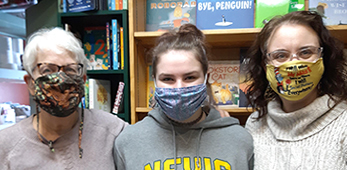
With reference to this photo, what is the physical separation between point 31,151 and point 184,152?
2.37 ft

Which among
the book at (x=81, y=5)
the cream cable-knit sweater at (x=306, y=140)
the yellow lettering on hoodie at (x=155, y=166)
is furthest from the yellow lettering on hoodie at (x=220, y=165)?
the book at (x=81, y=5)

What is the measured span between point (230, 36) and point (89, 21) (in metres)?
1.11

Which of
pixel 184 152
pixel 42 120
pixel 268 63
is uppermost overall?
pixel 268 63

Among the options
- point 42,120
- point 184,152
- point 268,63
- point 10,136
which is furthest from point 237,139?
point 10,136

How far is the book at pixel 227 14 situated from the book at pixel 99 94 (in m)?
0.89

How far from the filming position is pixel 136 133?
117 centimetres

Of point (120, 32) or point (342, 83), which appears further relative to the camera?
point (120, 32)

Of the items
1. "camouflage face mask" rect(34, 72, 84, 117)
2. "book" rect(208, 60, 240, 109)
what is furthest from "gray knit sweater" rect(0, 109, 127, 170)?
"book" rect(208, 60, 240, 109)

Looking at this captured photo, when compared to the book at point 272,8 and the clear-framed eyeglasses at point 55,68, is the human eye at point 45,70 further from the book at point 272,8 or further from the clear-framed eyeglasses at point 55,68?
the book at point 272,8

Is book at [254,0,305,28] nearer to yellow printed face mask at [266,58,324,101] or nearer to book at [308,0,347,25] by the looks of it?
book at [308,0,347,25]

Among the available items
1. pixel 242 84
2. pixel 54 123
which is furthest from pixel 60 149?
pixel 242 84

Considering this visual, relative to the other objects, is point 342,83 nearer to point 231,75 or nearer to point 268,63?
point 268,63

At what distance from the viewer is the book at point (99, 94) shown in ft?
5.56

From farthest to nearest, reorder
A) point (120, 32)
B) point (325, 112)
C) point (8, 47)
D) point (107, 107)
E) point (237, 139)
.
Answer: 1. point (8, 47)
2. point (107, 107)
3. point (120, 32)
4. point (237, 139)
5. point (325, 112)
